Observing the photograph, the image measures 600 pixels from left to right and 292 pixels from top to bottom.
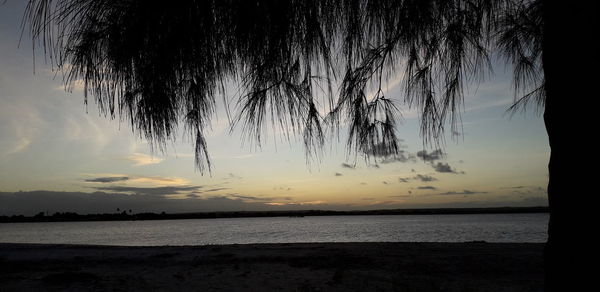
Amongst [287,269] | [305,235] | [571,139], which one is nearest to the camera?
[571,139]

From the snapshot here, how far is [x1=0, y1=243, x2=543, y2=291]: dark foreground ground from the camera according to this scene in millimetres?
2945

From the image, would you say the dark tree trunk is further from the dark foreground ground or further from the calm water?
the calm water

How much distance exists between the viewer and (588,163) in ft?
4.12

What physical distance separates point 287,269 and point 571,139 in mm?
2685

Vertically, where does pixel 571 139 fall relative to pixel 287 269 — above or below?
above

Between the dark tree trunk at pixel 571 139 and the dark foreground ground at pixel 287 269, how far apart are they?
5.29 ft

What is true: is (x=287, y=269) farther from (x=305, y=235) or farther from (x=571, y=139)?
(x=305, y=235)

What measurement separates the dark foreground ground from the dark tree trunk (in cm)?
161

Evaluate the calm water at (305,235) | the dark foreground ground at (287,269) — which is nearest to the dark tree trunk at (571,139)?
the dark foreground ground at (287,269)

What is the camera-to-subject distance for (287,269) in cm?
350

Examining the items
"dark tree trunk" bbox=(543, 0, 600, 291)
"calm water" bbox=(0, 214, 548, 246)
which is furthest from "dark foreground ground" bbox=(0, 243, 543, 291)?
"calm water" bbox=(0, 214, 548, 246)

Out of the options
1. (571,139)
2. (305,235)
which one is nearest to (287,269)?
(571,139)

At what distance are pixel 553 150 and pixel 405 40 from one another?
1043 millimetres

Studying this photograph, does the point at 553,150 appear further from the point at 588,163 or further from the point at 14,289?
the point at 14,289
